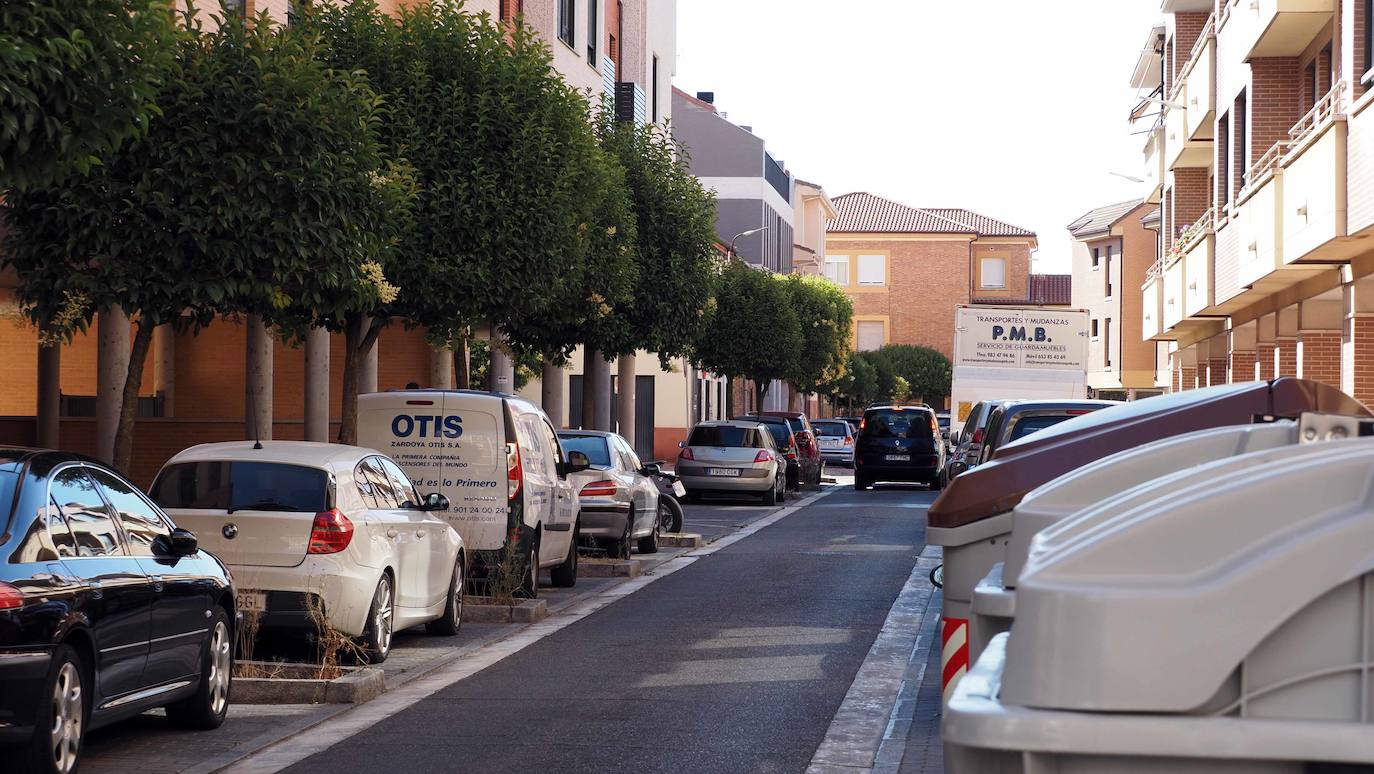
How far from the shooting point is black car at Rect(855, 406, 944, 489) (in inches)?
1596

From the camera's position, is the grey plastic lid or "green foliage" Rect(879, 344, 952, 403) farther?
"green foliage" Rect(879, 344, 952, 403)

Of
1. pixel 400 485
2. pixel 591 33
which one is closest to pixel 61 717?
pixel 400 485

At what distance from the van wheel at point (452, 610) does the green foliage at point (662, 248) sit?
16803 millimetres

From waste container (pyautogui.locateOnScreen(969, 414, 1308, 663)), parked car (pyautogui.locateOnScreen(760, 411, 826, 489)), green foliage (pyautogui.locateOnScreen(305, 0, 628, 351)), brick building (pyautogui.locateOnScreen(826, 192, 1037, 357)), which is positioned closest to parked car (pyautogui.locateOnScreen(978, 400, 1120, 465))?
green foliage (pyautogui.locateOnScreen(305, 0, 628, 351))

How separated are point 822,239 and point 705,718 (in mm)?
90455

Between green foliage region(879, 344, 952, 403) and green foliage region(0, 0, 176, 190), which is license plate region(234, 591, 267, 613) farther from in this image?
green foliage region(879, 344, 952, 403)

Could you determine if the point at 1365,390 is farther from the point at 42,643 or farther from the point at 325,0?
the point at 42,643

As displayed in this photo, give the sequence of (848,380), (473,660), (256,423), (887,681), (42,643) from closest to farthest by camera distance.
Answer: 1. (42,643)
2. (887,681)
3. (473,660)
4. (256,423)
5. (848,380)

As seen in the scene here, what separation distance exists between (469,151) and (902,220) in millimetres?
95365

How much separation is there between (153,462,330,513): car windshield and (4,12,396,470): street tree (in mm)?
1574

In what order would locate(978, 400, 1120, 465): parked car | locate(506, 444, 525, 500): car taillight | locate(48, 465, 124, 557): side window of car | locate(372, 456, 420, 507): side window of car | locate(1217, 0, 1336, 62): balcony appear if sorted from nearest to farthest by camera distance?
locate(48, 465, 124, 557): side window of car, locate(372, 456, 420, 507): side window of car, locate(978, 400, 1120, 465): parked car, locate(506, 444, 525, 500): car taillight, locate(1217, 0, 1336, 62): balcony

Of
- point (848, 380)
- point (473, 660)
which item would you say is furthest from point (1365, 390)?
point (848, 380)

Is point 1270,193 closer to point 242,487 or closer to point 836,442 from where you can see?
point 242,487

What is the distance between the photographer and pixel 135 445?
1040 inches
